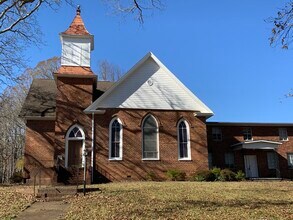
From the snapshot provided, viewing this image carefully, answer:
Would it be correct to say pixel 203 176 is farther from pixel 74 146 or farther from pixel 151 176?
pixel 74 146

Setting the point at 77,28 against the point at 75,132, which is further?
the point at 77,28

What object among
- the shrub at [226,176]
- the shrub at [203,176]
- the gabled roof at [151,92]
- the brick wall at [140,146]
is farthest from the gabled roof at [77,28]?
the shrub at [226,176]

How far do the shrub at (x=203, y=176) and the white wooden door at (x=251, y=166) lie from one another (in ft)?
29.6

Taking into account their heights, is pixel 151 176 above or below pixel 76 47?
below

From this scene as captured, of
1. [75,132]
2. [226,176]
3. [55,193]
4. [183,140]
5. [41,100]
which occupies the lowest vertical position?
[55,193]

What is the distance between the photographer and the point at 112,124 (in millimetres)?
23609

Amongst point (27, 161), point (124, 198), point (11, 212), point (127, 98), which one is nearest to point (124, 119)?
point (127, 98)

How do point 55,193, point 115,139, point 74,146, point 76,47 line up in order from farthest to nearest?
point 76,47
point 115,139
point 74,146
point 55,193

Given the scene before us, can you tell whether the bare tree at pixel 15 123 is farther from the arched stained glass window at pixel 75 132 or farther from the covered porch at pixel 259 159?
the covered porch at pixel 259 159

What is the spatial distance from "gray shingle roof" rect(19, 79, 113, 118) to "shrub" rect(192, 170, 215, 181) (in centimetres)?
1013

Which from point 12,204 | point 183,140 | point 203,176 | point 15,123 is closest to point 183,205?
point 12,204

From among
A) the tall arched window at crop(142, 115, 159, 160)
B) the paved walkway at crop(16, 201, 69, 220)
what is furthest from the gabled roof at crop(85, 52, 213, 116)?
the paved walkway at crop(16, 201, 69, 220)

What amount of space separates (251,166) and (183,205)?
2160cm

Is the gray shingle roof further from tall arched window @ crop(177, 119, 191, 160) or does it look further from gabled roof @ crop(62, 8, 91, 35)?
tall arched window @ crop(177, 119, 191, 160)
